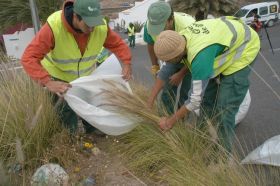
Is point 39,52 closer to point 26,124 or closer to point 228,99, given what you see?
point 26,124

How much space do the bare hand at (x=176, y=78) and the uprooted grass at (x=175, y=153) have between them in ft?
1.57

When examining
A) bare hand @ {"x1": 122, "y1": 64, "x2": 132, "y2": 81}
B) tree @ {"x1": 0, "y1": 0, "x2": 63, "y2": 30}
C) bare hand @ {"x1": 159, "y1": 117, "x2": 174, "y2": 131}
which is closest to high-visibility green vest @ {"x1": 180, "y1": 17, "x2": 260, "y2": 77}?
bare hand @ {"x1": 159, "y1": 117, "x2": 174, "y2": 131}

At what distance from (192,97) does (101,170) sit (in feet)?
3.35

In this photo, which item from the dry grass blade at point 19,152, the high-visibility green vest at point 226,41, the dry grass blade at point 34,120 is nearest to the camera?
the high-visibility green vest at point 226,41

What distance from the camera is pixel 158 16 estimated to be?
3.41 meters

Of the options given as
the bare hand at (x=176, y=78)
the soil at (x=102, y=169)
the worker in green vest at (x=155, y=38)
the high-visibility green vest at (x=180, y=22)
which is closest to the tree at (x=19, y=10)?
the worker in green vest at (x=155, y=38)

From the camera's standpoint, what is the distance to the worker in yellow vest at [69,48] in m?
3.40

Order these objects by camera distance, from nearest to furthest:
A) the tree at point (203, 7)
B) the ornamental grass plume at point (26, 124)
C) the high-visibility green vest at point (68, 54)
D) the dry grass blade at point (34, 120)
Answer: the dry grass blade at point (34, 120) → the ornamental grass plume at point (26, 124) → the high-visibility green vest at point (68, 54) → the tree at point (203, 7)

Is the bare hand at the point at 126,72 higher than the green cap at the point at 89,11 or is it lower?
lower

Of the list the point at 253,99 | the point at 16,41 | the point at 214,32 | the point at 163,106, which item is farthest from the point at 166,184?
the point at 16,41

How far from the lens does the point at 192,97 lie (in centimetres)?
298

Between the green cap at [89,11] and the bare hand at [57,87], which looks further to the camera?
the bare hand at [57,87]

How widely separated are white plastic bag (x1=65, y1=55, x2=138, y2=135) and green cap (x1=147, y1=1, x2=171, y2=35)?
1.85 feet

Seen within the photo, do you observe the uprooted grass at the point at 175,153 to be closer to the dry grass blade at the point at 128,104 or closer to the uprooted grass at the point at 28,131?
the dry grass blade at the point at 128,104
